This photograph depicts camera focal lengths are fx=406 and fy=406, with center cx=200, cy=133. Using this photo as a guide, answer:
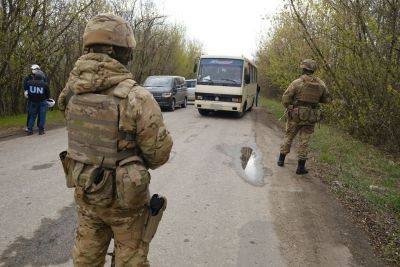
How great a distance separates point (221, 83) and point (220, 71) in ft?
1.76

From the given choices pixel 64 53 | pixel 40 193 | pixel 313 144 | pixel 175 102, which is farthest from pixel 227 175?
pixel 175 102

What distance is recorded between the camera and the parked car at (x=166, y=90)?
18156mm

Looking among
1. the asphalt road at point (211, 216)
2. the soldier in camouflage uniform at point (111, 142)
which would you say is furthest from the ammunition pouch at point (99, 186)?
the asphalt road at point (211, 216)

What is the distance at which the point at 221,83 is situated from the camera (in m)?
15.7

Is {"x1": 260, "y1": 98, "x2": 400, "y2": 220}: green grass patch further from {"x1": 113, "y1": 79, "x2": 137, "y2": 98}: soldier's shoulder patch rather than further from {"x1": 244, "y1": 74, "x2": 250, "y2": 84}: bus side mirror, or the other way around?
{"x1": 244, "y1": 74, "x2": 250, "y2": 84}: bus side mirror

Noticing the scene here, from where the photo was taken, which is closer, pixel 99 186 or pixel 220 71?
pixel 99 186

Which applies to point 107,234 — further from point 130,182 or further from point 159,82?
point 159,82

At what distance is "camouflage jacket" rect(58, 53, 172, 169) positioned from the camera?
2336 mm

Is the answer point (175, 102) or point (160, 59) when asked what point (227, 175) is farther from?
point (160, 59)

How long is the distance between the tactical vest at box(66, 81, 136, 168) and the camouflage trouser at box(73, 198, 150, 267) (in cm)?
31

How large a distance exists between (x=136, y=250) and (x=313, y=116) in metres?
5.14

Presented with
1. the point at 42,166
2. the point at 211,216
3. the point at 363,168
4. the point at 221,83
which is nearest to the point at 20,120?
the point at 42,166

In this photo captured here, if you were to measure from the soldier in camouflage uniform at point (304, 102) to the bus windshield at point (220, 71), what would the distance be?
28.4 feet

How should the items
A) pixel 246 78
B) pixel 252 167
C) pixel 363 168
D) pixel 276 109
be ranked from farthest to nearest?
pixel 276 109, pixel 246 78, pixel 363 168, pixel 252 167
